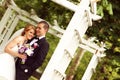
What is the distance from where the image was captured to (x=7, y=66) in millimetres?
7566

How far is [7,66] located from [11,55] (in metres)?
0.25

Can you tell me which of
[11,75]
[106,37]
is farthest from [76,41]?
[106,37]

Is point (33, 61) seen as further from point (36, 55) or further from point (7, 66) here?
point (7, 66)

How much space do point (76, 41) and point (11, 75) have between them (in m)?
1.60

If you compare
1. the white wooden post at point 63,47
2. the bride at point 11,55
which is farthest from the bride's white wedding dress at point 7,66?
the white wooden post at point 63,47

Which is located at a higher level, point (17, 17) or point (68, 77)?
point (17, 17)

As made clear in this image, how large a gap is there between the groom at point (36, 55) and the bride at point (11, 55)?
11cm

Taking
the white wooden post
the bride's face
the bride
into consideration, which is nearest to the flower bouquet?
the bride

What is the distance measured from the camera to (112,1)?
11.2 m

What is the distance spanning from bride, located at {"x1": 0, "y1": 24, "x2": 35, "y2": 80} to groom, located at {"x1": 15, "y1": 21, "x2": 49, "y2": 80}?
0.11m

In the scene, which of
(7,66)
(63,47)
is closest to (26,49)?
(7,66)

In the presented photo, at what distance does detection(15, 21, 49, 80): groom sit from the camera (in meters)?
7.56

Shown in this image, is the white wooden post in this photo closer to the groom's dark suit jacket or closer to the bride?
the groom's dark suit jacket

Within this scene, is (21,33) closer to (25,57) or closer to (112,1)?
(25,57)
